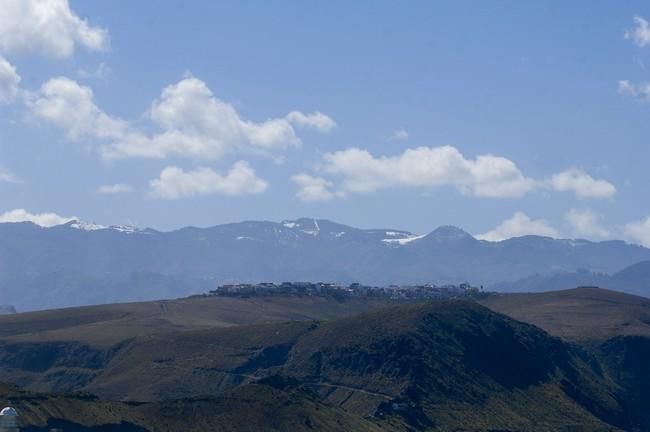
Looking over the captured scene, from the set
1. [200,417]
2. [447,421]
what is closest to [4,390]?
[200,417]

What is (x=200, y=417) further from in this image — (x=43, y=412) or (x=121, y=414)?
(x=43, y=412)

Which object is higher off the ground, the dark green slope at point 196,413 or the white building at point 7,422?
the white building at point 7,422

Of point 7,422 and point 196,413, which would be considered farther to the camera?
point 196,413

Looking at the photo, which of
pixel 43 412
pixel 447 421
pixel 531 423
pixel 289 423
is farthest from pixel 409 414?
pixel 43 412

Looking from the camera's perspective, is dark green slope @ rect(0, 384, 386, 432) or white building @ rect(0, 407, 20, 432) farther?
dark green slope @ rect(0, 384, 386, 432)

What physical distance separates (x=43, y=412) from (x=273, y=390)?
40.6 meters

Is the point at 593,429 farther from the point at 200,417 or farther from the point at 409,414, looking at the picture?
the point at 200,417

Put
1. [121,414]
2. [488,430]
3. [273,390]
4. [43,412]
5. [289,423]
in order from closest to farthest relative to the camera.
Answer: [43,412] < [121,414] < [289,423] < [273,390] < [488,430]

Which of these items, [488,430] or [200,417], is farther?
[488,430]

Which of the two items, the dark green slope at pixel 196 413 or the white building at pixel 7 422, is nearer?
the white building at pixel 7 422

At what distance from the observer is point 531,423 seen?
196 metres

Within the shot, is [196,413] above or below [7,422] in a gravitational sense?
below

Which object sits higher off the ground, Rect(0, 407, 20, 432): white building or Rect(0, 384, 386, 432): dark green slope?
Rect(0, 407, 20, 432): white building

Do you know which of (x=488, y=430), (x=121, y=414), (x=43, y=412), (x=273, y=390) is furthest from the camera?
(x=488, y=430)
